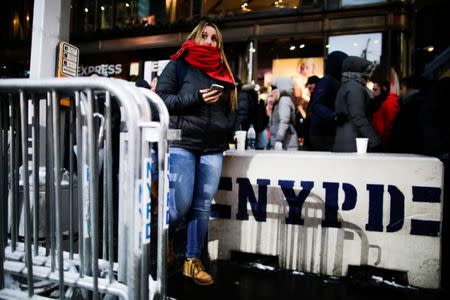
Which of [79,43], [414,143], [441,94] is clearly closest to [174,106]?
[441,94]

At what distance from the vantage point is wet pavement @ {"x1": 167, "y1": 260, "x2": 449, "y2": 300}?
3.03 m

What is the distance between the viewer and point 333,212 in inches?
140

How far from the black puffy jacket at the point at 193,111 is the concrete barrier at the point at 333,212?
0.71 metres

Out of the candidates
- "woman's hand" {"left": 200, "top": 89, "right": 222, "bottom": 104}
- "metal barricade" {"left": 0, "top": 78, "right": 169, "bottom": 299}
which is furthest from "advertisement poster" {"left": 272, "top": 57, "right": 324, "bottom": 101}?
"metal barricade" {"left": 0, "top": 78, "right": 169, "bottom": 299}

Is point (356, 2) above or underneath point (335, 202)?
above

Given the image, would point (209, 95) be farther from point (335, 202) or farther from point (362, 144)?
point (362, 144)

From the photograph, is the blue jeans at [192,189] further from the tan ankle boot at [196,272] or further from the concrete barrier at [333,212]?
the concrete barrier at [333,212]

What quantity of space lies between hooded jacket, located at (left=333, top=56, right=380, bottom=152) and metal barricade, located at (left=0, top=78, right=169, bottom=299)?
2.84 m

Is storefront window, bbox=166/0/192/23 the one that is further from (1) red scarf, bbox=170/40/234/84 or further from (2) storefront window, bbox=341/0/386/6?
(1) red scarf, bbox=170/40/234/84

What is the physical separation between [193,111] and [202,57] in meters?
0.47

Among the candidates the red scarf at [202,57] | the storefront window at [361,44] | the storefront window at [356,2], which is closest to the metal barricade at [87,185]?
the red scarf at [202,57]

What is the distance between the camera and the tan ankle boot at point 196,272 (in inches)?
125

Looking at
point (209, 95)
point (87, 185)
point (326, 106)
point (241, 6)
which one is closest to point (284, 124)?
point (326, 106)

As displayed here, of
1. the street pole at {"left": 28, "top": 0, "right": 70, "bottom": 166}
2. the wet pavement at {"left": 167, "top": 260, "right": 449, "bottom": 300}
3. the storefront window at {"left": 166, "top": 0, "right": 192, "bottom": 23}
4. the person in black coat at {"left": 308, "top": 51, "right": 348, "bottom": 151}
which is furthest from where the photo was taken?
the storefront window at {"left": 166, "top": 0, "right": 192, "bottom": 23}
